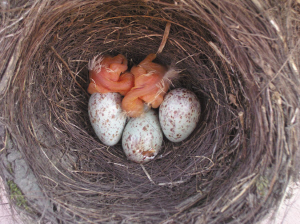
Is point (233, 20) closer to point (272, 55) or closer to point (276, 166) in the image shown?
point (272, 55)

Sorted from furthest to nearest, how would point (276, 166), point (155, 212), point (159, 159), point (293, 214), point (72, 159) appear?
point (159, 159) < point (72, 159) < point (155, 212) < point (293, 214) < point (276, 166)

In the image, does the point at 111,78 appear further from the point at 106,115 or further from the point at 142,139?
the point at 142,139

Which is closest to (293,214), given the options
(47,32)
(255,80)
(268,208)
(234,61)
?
(268,208)

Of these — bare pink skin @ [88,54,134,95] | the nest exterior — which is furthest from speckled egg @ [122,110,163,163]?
bare pink skin @ [88,54,134,95]

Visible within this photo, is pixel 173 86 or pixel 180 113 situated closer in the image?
pixel 180 113

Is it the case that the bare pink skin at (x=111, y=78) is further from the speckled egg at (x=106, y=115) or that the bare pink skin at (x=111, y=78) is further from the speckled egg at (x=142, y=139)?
the speckled egg at (x=142, y=139)

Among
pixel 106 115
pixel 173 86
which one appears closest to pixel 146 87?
pixel 173 86
